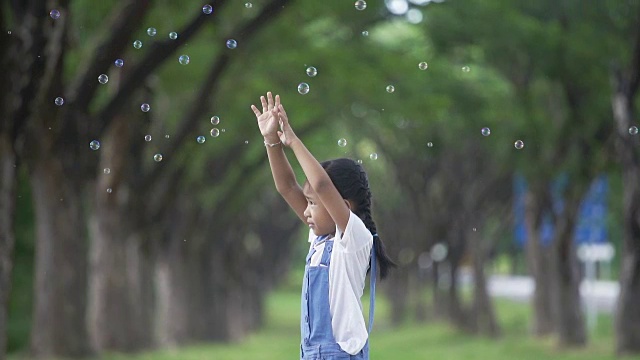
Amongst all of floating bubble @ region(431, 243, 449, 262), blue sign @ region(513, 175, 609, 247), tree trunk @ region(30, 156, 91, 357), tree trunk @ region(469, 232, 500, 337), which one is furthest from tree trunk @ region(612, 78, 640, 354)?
floating bubble @ region(431, 243, 449, 262)

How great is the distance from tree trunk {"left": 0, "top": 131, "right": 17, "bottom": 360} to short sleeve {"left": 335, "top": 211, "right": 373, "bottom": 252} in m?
7.80

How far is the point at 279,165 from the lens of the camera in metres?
5.46

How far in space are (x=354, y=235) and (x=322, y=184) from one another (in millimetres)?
233

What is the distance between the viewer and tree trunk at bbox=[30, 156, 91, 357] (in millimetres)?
17203

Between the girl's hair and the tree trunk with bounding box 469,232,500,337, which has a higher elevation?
the tree trunk with bounding box 469,232,500,337

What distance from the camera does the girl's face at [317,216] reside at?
5.10 metres

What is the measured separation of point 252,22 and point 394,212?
1130 inches

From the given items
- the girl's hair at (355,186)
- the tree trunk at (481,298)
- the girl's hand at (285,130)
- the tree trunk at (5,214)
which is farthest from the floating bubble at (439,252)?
the girl's hand at (285,130)

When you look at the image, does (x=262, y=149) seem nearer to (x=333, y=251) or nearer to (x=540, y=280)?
(x=540, y=280)

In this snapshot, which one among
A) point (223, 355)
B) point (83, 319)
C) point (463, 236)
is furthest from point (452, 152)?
point (83, 319)

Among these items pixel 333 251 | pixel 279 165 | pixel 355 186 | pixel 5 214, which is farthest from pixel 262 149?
pixel 333 251

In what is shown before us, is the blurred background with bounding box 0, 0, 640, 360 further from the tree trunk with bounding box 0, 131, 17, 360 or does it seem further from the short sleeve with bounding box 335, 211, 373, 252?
the short sleeve with bounding box 335, 211, 373, 252

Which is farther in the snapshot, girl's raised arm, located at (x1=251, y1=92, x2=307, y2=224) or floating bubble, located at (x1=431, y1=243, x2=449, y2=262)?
floating bubble, located at (x1=431, y1=243, x2=449, y2=262)

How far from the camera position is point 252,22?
1458 cm
